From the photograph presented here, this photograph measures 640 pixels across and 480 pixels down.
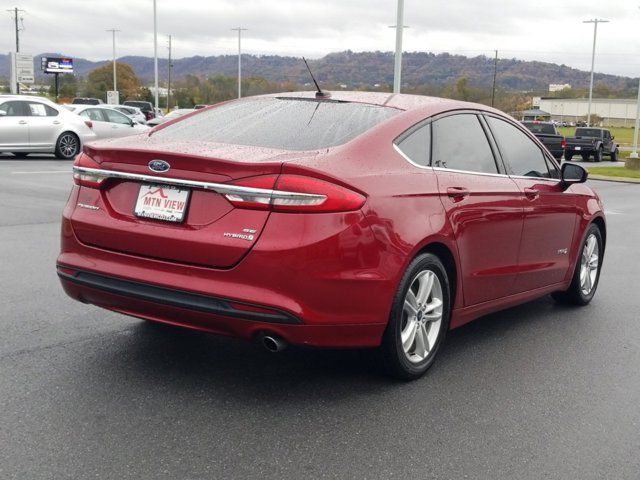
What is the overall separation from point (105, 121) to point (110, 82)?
85.0m

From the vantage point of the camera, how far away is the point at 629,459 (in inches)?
146

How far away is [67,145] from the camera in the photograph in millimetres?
22219

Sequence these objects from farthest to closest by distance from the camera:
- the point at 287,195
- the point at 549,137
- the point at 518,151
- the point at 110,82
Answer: the point at 110,82 < the point at 549,137 < the point at 518,151 < the point at 287,195

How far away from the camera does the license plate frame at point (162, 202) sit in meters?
4.06

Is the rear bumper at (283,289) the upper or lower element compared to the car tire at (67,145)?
upper

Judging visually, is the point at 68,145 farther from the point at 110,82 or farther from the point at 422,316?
the point at 110,82

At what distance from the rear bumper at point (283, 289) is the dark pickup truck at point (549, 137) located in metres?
30.1

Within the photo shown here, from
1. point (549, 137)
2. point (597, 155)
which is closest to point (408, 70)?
point (597, 155)

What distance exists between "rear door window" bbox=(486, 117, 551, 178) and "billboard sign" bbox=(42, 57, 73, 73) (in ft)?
276

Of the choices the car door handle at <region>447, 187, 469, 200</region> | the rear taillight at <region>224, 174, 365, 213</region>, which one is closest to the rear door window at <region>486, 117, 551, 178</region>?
the car door handle at <region>447, 187, 469, 200</region>

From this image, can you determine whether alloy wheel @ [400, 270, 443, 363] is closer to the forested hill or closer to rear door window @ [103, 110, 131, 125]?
the forested hill

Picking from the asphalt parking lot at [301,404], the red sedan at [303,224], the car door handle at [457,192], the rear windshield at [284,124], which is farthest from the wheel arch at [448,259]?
the rear windshield at [284,124]

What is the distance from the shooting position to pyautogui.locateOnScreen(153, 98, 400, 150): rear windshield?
14.6 feet

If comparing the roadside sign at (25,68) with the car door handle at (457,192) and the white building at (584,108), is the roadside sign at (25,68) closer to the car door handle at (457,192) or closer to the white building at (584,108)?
the car door handle at (457,192)
